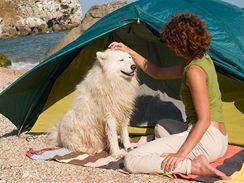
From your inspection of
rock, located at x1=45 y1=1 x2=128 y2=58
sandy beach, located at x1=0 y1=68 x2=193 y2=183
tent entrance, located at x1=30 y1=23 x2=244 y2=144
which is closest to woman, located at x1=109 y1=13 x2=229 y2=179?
sandy beach, located at x1=0 y1=68 x2=193 y2=183

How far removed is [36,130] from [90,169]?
188cm

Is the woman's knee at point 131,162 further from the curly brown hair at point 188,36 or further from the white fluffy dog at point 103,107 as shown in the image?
the curly brown hair at point 188,36

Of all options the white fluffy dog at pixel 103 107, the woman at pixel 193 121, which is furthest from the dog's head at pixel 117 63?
the woman at pixel 193 121

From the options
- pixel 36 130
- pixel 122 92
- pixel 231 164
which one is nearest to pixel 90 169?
pixel 122 92

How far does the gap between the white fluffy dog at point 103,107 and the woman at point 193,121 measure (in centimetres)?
83

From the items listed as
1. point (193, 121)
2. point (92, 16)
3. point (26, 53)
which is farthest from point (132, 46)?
point (26, 53)

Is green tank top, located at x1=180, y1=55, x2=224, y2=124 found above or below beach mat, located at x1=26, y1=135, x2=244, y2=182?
above

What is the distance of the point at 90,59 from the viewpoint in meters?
6.65

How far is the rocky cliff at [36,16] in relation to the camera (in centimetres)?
6738

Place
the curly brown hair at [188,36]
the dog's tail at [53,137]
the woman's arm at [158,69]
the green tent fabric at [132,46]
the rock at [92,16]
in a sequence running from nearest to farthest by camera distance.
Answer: the curly brown hair at [188,36]
the woman's arm at [158,69]
the green tent fabric at [132,46]
the dog's tail at [53,137]
the rock at [92,16]

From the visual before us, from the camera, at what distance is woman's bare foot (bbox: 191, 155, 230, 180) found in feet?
13.7

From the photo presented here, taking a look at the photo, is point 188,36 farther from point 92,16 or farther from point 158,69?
point 92,16

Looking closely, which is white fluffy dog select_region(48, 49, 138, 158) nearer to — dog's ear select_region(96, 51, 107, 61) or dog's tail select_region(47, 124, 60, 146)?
dog's ear select_region(96, 51, 107, 61)

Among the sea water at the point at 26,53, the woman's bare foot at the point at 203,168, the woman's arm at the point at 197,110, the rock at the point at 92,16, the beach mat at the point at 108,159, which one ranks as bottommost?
the sea water at the point at 26,53
